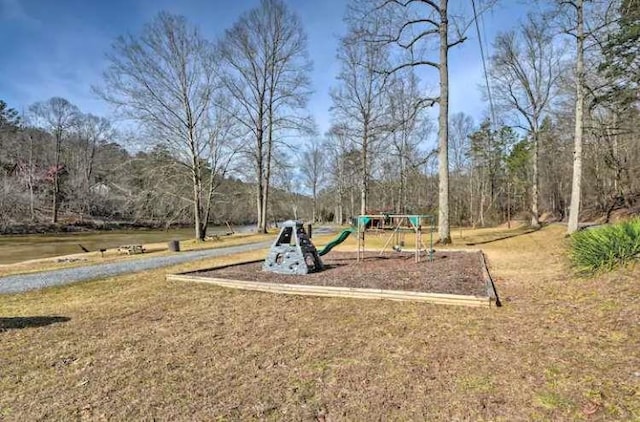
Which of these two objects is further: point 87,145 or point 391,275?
point 87,145

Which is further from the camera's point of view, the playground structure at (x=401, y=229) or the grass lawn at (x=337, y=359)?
the playground structure at (x=401, y=229)

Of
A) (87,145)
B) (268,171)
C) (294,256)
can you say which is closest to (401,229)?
(294,256)

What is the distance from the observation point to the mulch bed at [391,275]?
5.80m

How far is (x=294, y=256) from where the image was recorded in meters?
7.62

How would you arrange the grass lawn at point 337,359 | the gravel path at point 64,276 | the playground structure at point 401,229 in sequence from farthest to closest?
the playground structure at point 401,229, the gravel path at point 64,276, the grass lawn at point 337,359

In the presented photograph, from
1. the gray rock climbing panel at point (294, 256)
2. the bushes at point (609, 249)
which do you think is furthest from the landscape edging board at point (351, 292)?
the bushes at point (609, 249)

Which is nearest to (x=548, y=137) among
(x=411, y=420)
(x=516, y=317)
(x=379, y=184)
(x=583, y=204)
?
(x=583, y=204)

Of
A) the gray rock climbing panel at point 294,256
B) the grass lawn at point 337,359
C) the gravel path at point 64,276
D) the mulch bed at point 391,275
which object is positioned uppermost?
the gray rock climbing panel at point 294,256

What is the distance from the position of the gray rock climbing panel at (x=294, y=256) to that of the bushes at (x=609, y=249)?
482 cm

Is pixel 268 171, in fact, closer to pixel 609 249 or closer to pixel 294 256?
pixel 294 256

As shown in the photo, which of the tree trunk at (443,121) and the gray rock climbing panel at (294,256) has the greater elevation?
the tree trunk at (443,121)

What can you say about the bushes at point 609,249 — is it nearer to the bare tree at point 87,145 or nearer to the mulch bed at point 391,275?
the mulch bed at point 391,275

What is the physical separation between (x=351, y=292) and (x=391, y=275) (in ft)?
5.43

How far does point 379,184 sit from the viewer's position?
30.9m
